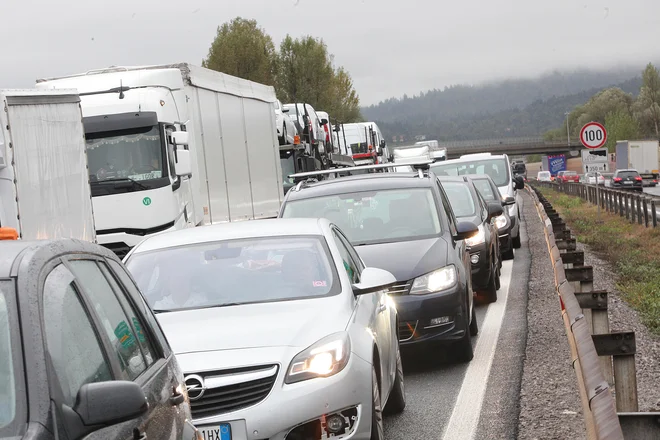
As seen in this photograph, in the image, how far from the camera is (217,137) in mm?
20781

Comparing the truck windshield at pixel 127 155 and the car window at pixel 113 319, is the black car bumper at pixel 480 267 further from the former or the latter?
the car window at pixel 113 319

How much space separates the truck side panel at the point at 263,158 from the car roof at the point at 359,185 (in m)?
11.3

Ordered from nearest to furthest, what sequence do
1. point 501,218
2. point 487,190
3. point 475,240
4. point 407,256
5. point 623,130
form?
point 407,256 → point 475,240 → point 501,218 → point 487,190 → point 623,130

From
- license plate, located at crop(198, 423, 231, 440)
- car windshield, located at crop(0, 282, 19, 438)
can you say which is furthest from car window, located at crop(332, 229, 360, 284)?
car windshield, located at crop(0, 282, 19, 438)

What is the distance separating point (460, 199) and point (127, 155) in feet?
16.4

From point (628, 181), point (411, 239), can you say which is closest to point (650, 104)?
point (628, 181)

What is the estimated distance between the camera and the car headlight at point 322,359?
19.6ft

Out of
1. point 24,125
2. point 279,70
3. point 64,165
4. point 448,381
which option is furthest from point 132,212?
point 279,70

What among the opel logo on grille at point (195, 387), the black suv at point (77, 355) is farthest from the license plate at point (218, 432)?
the black suv at point (77, 355)

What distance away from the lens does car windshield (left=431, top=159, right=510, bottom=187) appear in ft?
84.9

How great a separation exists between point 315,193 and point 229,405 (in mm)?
5951

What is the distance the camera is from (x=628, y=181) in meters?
70.1

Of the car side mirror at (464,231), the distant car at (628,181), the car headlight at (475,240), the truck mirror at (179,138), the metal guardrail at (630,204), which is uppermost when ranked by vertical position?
the truck mirror at (179,138)

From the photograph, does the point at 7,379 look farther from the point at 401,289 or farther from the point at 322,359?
the point at 401,289
